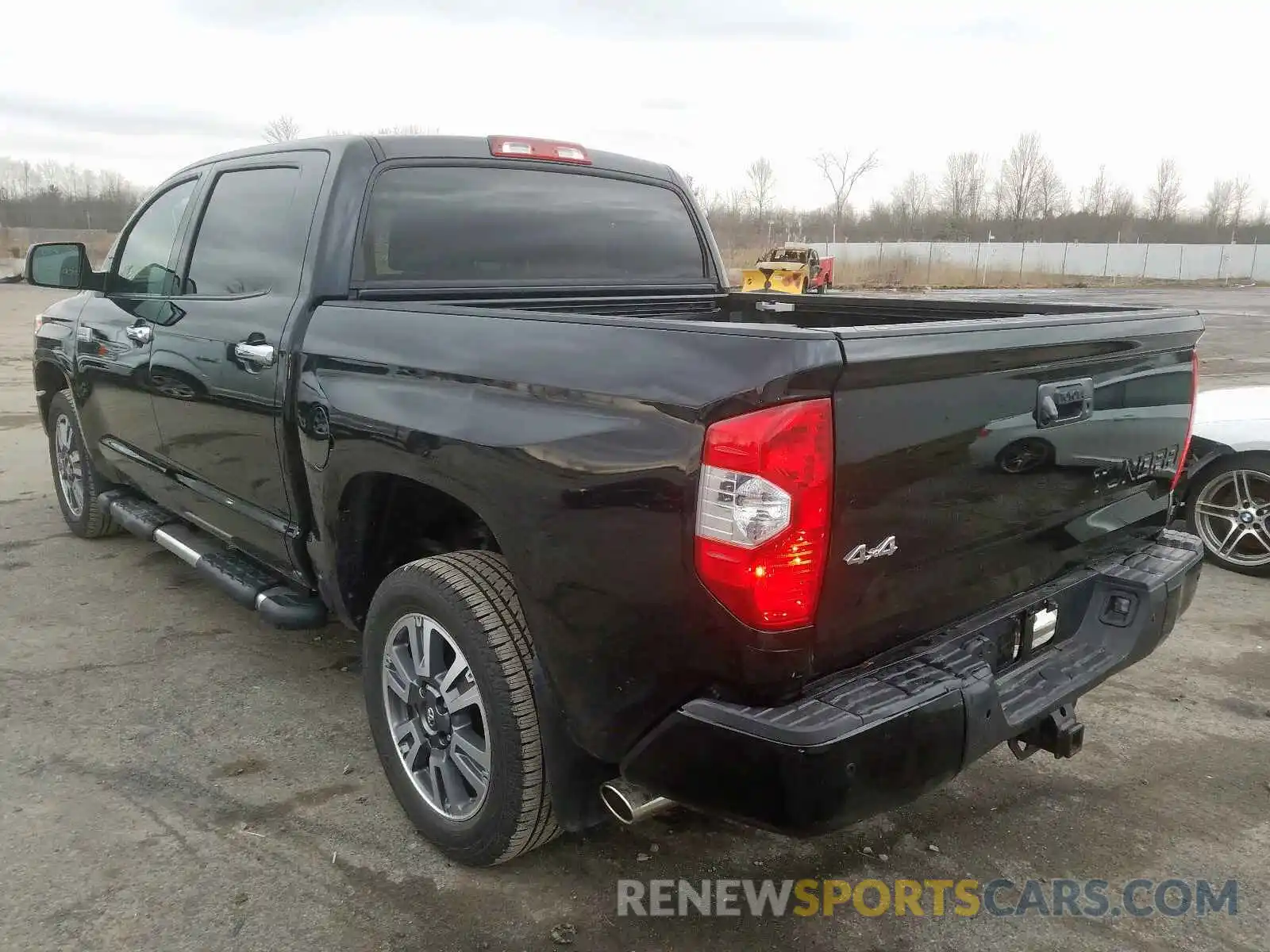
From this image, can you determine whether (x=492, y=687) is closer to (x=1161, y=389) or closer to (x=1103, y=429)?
(x=1103, y=429)

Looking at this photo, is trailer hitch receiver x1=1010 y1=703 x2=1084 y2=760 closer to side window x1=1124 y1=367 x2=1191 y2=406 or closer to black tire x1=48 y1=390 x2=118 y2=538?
side window x1=1124 y1=367 x2=1191 y2=406

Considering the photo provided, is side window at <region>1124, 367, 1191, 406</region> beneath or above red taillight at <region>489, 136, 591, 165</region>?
beneath

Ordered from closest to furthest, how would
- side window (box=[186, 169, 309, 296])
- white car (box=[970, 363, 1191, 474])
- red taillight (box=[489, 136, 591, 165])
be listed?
white car (box=[970, 363, 1191, 474]) < side window (box=[186, 169, 309, 296]) < red taillight (box=[489, 136, 591, 165])

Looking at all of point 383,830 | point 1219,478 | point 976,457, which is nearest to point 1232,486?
point 1219,478

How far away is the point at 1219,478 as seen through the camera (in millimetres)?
5160

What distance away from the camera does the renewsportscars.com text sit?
254cm

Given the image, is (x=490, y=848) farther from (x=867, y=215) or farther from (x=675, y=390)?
(x=867, y=215)

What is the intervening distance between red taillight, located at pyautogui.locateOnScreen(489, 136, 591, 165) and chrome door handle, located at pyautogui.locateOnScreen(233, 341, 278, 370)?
44.5 inches

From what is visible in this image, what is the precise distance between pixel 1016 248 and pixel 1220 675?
2323 inches

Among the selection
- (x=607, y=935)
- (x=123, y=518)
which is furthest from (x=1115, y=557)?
(x=123, y=518)

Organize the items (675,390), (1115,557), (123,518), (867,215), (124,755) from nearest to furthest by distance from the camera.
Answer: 1. (675,390)
2. (1115,557)
3. (124,755)
4. (123,518)
5. (867,215)

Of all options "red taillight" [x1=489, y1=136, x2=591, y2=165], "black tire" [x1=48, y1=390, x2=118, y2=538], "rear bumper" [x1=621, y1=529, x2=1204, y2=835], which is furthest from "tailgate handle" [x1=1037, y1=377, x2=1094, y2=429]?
"black tire" [x1=48, y1=390, x2=118, y2=538]

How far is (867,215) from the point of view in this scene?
8531cm

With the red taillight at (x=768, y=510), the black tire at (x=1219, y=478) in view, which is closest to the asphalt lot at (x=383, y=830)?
the black tire at (x=1219, y=478)
